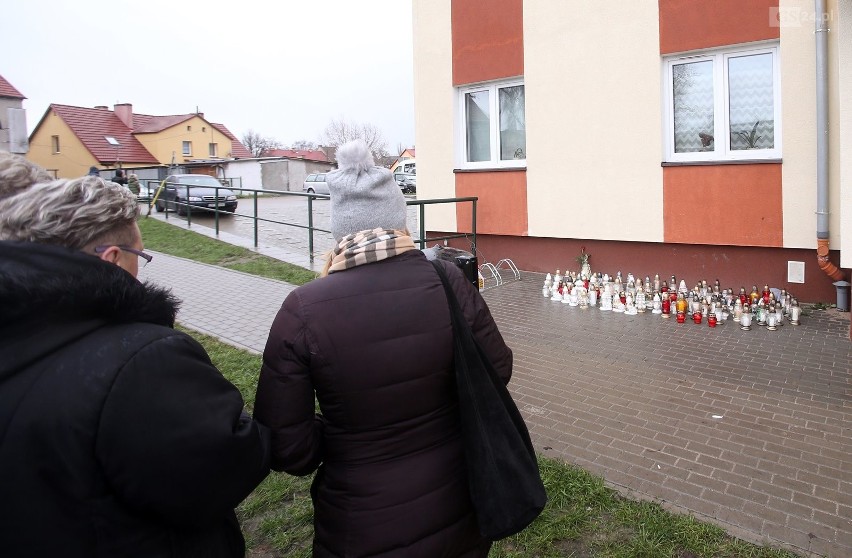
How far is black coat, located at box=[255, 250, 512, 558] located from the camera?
72.7 inches

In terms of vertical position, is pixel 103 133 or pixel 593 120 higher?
pixel 103 133

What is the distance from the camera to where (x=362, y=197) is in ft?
6.72

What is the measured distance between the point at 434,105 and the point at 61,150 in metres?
47.7

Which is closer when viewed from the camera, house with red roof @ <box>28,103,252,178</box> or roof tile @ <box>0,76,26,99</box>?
roof tile @ <box>0,76,26,99</box>

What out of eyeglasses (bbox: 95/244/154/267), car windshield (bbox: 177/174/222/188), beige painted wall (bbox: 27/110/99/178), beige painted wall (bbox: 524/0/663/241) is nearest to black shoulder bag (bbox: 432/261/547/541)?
eyeglasses (bbox: 95/244/154/267)

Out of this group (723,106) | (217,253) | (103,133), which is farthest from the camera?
(103,133)

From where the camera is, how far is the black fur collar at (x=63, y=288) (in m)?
1.37

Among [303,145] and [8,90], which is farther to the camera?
[303,145]

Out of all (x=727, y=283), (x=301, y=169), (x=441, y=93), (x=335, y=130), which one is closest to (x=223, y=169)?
(x=301, y=169)

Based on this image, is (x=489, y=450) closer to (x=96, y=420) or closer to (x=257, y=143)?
(x=96, y=420)

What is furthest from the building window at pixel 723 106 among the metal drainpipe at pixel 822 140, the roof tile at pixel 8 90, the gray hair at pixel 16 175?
the roof tile at pixel 8 90

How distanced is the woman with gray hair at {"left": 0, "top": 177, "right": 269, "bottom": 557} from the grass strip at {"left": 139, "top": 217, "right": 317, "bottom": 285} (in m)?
7.50

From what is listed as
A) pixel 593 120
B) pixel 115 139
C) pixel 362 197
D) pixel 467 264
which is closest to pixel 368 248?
pixel 362 197

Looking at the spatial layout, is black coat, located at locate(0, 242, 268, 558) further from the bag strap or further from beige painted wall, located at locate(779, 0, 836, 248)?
beige painted wall, located at locate(779, 0, 836, 248)
